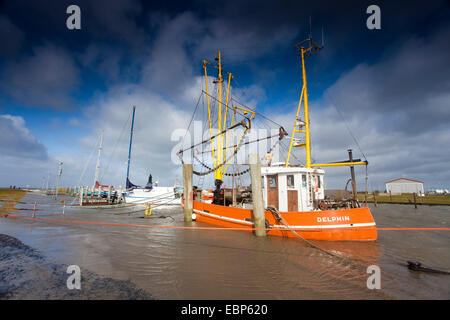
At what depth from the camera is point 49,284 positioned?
4.30m

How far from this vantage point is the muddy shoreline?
149 inches

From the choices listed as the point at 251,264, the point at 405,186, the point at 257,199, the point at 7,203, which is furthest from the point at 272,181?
the point at 405,186

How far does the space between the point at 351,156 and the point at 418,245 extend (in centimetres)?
505

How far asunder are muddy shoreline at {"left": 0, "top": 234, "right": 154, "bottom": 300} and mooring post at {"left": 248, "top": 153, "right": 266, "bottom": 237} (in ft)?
20.7

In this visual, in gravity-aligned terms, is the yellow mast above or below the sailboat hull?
above

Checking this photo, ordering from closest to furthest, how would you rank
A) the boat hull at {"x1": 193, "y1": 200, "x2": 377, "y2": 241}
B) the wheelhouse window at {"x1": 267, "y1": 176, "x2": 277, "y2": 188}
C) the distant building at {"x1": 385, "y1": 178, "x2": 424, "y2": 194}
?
the boat hull at {"x1": 193, "y1": 200, "x2": 377, "y2": 241}
the wheelhouse window at {"x1": 267, "y1": 176, "x2": 277, "y2": 188}
the distant building at {"x1": 385, "y1": 178, "x2": 424, "y2": 194}

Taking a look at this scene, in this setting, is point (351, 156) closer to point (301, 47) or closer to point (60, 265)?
point (301, 47)

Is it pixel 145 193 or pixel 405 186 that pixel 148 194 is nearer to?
pixel 145 193

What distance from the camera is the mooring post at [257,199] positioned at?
9.48m

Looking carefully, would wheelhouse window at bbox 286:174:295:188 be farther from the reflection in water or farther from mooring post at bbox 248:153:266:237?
the reflection in water

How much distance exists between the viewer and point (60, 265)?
218 inches

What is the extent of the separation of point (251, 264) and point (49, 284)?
199 inches

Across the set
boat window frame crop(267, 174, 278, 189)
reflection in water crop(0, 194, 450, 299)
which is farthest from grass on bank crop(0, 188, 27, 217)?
boat window frame crop(267, 174, 278, 189)
